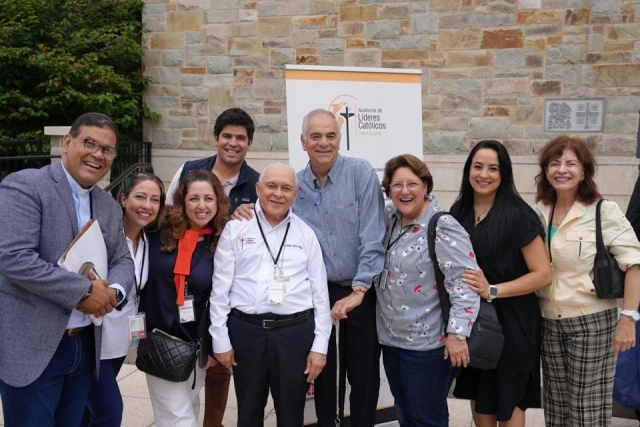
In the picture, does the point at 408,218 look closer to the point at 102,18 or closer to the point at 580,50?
the point at 580,50

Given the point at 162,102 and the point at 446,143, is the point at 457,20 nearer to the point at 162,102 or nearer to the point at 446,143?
the point at 446,143

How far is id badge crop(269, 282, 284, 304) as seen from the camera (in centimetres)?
290

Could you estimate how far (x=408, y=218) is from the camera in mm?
3082

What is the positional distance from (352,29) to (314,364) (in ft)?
22.1

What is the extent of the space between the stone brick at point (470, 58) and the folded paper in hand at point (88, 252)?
6.75 metres

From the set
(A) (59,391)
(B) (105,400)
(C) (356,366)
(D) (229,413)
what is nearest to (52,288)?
(A) (59,391)

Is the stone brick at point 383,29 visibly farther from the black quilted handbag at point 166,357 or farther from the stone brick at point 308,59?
the black quilted handbag at point 166,357

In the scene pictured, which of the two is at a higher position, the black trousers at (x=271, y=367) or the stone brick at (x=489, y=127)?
the stone brick at (x=489, y=127)

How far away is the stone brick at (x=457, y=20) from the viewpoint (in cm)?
838

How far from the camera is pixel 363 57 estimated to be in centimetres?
882

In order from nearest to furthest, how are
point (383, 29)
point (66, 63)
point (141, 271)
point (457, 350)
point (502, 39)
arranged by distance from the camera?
point (457, 350) → point (141, 271) → point (502, 39) → point (383, 29) → point (66, 63)

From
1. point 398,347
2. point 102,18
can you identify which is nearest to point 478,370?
point 398,347

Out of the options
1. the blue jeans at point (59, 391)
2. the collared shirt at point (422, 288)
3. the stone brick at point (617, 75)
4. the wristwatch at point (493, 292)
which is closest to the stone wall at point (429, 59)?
the stone brick at point (617, 75)

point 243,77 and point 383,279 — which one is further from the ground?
point 243,77
